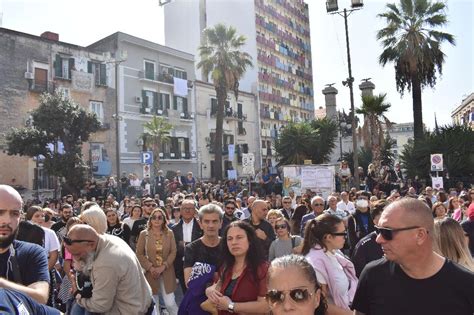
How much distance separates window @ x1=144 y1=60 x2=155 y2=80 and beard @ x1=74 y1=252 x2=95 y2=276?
35.5 metres

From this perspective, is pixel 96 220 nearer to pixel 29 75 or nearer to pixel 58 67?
pixel 29 75

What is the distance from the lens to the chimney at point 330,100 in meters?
34.1

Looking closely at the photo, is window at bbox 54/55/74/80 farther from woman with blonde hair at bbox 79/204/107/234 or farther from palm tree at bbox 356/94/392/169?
woman with blonde hair at bbox 79/204/107/234

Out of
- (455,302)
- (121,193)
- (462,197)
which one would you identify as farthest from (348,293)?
(121,193)

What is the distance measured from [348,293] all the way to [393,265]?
114 cm

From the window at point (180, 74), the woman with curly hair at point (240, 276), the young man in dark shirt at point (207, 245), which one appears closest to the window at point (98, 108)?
the window at point (180, 74)

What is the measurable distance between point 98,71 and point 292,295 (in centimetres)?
3429

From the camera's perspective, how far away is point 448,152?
931 inches

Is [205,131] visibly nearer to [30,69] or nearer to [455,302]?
[30,69]

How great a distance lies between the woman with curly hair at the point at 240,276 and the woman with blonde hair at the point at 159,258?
9.76ft

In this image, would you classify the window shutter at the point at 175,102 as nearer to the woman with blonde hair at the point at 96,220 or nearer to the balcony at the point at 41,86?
the balcony at the point at 41,86

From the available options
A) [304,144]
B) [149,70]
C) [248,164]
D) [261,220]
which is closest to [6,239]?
[261,220]

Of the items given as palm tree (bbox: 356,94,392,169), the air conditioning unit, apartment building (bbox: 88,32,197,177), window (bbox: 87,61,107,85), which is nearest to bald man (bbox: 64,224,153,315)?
palm tree (bbox: 356,94,392,169)

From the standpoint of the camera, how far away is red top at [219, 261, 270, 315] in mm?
3523
